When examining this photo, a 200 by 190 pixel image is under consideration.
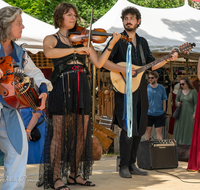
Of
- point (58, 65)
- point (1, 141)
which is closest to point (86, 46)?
point (58, 65)

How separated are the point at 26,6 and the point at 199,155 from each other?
13.6 meters

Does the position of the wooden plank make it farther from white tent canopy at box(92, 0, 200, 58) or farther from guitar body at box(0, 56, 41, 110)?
guitar body at box(0, 56, 41, 110)

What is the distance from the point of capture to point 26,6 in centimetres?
1639

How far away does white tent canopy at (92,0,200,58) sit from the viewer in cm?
790

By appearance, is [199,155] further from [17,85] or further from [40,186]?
[17,85]

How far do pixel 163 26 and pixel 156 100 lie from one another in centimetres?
212

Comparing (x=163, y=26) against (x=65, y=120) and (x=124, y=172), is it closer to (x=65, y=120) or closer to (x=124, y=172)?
(x=124, y=172)

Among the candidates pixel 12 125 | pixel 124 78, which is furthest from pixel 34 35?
pixel 12 125

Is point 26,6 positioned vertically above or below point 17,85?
above

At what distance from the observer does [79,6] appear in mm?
18734

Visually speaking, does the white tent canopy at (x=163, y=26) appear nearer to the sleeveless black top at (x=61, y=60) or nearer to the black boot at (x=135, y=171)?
the black boot at (x=135, y=171)

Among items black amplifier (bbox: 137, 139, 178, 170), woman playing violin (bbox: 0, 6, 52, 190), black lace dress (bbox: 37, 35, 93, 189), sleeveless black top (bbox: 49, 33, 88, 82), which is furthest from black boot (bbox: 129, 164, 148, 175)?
woman playing violin (bbox: 0, 6, 52, 190)

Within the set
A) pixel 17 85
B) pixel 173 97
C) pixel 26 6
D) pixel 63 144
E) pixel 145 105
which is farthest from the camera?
pixel 26 6

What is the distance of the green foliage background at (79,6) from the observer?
16.2m
